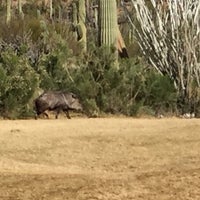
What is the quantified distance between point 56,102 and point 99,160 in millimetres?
5845

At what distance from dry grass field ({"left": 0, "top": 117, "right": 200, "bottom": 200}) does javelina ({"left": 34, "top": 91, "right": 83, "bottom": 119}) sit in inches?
15.1

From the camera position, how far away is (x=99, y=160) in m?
11.2

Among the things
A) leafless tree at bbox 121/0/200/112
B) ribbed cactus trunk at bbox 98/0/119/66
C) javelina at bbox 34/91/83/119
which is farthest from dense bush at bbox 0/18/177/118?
leafless tree at bbox 121/0/200/112

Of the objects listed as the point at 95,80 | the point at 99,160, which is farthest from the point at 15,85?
the point at 99,160

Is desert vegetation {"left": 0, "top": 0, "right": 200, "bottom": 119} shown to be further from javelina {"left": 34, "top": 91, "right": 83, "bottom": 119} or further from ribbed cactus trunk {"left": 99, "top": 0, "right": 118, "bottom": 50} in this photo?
javelina {"left": 34, "top": 91, "right": 83, "bottom": 119}

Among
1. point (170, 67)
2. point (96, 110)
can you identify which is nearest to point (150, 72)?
point (170, 67)

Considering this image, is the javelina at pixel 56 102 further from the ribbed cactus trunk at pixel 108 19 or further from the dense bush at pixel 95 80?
the ribbed cactus trunk at pixel 108 19

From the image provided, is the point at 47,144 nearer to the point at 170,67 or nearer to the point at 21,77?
the point at 21,77

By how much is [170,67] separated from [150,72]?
921mm

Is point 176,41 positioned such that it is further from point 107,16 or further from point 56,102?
point 56,102

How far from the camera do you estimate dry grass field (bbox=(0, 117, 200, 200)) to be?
7855mm

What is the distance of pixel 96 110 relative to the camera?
17.6m

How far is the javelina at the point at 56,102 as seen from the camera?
1673 centimetres

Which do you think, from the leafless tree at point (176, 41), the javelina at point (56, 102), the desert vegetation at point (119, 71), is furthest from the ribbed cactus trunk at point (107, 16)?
the javelina at point (56, 102)
